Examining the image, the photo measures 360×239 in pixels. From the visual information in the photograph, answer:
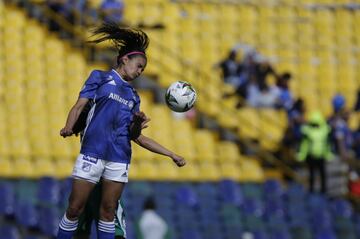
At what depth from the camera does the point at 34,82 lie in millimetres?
18203

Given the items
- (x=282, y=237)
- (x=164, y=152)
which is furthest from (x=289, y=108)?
(x=164, y=152)

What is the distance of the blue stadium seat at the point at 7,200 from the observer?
15789 millimetres

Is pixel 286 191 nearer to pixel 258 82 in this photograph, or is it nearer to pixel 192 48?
pixel 258 82

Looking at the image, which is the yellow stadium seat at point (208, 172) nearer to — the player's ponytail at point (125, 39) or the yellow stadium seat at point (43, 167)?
the yellow stadium seat at point (43, 167)

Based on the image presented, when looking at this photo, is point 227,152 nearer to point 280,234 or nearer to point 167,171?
point 167,171

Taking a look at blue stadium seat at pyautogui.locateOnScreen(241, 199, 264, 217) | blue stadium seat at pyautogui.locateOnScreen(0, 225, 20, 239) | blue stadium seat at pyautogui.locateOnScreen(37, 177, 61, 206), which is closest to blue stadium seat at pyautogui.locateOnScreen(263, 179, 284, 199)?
blue stadium seat at pyautogui.locateOnScreen(241, 199, 264, 217)

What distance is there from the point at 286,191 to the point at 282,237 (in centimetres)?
127

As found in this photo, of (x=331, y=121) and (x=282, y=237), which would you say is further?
(x=331, y=121)

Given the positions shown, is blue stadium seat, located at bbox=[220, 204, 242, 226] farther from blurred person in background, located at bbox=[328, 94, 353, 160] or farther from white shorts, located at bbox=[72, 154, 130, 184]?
white shorts, located at bbox=[72, 154, 130, 184]

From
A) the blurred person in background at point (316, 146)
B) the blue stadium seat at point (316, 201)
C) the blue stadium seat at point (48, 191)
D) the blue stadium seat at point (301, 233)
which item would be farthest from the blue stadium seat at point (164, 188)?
the blurred person in background at point (316, 146)

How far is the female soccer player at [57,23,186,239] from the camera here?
908cm

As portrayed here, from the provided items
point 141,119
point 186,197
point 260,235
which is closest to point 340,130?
point 260,235

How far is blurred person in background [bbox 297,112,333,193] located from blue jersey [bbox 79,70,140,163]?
9239mm

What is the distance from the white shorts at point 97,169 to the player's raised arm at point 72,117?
0.36 m
